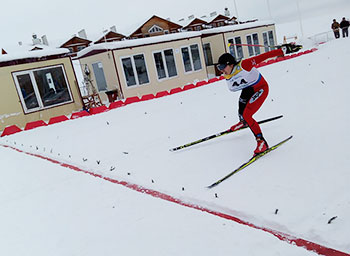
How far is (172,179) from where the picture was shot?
151 inches

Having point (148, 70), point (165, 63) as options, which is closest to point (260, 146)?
point (148, 70)

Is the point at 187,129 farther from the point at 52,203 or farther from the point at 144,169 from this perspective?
the point at 52,203

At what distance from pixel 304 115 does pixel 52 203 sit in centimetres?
462

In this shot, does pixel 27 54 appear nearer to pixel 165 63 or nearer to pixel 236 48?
pixel 165 63

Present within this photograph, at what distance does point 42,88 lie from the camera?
1222 cm

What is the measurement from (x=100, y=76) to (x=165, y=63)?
3721 mm

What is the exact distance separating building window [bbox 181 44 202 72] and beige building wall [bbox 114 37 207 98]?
20cm

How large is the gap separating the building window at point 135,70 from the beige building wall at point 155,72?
187mm

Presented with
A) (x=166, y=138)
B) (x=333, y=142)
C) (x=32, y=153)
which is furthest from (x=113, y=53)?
(x=333, y=142)

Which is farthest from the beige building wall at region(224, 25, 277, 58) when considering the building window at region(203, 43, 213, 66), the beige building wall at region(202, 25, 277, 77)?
the building window at region(203, 43, 213, 66)

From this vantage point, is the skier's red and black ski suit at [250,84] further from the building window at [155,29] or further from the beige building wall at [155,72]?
the building window at [155,29]

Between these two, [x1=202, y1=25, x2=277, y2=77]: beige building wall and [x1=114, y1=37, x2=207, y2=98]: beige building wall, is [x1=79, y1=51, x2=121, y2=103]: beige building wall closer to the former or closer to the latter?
[x1=114, y1=37, x2=207, y2=98]: beige building wall

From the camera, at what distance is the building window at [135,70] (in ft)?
48.1

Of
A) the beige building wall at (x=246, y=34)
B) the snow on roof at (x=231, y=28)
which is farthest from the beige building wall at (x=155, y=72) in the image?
the beige building wall at (x=246, y=34)
